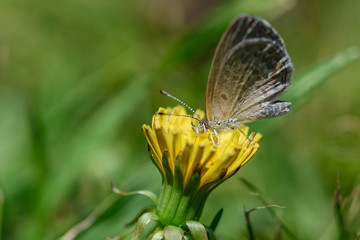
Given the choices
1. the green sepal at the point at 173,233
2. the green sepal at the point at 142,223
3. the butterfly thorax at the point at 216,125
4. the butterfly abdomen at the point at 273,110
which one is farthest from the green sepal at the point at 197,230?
the butterfly abdomen at the point at 273,110

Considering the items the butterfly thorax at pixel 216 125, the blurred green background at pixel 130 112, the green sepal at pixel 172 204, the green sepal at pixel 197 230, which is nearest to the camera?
the green sepal at pixel 197 230

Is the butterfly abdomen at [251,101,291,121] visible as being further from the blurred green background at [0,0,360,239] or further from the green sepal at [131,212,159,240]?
the green sepal at [131,212,159,240]

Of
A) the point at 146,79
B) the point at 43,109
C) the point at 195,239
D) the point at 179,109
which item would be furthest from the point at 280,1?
the point at 195,239

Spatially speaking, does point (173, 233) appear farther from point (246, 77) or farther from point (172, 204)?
point (246, 77)

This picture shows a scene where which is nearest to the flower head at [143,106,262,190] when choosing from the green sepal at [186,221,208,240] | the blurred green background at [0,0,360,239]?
the green sepal at [186,221,208,240]

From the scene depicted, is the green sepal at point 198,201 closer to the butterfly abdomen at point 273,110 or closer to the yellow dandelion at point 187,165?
the yellow dandelion at point 187,165

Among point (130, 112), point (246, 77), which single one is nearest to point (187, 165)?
point (246, 77)
